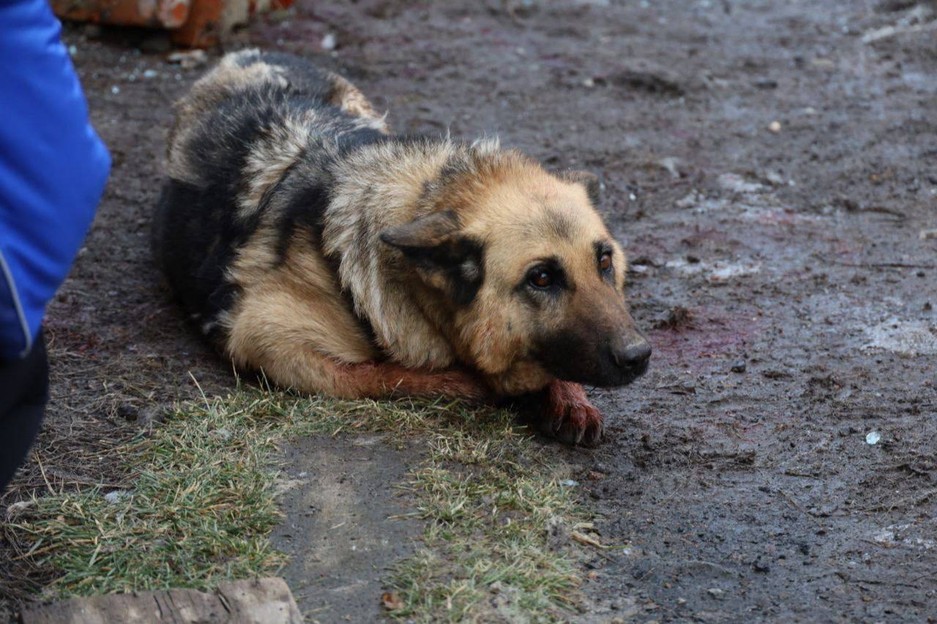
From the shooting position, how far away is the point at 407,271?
5.23m

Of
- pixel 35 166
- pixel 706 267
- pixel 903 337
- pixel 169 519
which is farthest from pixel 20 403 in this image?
pixel 706 267

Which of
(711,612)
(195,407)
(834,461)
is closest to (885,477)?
(834,461)

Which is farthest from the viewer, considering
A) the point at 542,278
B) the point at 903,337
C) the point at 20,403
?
the point at 903,337

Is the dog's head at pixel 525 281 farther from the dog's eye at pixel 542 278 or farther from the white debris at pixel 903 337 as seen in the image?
the white debris at pixel 903 337

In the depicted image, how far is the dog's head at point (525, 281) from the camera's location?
4.83 m

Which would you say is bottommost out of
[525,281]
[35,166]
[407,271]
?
[407,271]

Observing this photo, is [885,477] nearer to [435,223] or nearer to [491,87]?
[435,223]

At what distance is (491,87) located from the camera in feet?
34.3

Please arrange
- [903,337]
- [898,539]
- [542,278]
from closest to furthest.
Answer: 1. [898,539]
2. [542,278]
3. [903,337]

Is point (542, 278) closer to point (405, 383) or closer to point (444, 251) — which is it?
point (444, 251)

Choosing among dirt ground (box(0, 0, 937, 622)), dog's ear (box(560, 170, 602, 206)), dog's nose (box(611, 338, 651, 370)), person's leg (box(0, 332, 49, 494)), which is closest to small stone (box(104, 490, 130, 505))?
dirt ground (box(0, 0, 937, 622))

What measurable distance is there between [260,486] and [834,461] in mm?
2548

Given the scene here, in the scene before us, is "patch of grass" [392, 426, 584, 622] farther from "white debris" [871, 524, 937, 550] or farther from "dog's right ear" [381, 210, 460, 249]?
"white debris" [871, 524, 937, 550]

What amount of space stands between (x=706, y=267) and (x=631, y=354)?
104 inches
